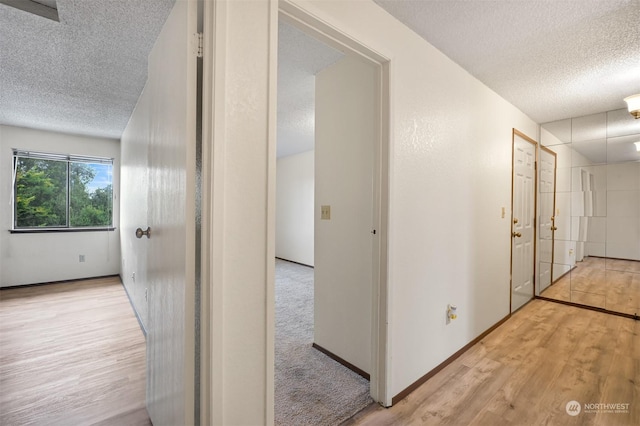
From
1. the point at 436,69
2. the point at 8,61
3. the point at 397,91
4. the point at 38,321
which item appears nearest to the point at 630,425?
the point at 397,91

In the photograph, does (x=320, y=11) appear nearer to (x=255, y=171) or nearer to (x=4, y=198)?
(x=255, y=171)

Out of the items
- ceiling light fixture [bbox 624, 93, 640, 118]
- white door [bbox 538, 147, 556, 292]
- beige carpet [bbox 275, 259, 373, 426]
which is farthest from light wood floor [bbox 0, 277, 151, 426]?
white door [bbox 538, 147, 556, 292]

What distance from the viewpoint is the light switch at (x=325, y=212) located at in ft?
7.50

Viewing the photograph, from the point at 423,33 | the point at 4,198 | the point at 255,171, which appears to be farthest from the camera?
the point at 4,198

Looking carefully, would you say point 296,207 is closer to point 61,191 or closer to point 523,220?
point 61,191

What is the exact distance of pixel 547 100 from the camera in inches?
116

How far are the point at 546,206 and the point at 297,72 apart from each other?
3575mm

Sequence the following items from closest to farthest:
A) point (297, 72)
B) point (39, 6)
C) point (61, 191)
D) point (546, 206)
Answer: point (39, 6) → point (297, 72) → point (546, 206) → point (61, 191)

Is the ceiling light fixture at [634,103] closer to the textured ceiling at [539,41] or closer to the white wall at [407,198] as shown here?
the textured ceiling at [539,41]

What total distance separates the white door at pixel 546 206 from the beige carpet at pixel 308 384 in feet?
10.5

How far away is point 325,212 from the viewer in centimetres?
232

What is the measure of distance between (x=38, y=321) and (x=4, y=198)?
2227 mm

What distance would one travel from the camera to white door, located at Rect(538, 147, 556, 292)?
367 centimetres

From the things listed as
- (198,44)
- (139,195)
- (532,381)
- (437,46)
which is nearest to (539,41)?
(437,46)
